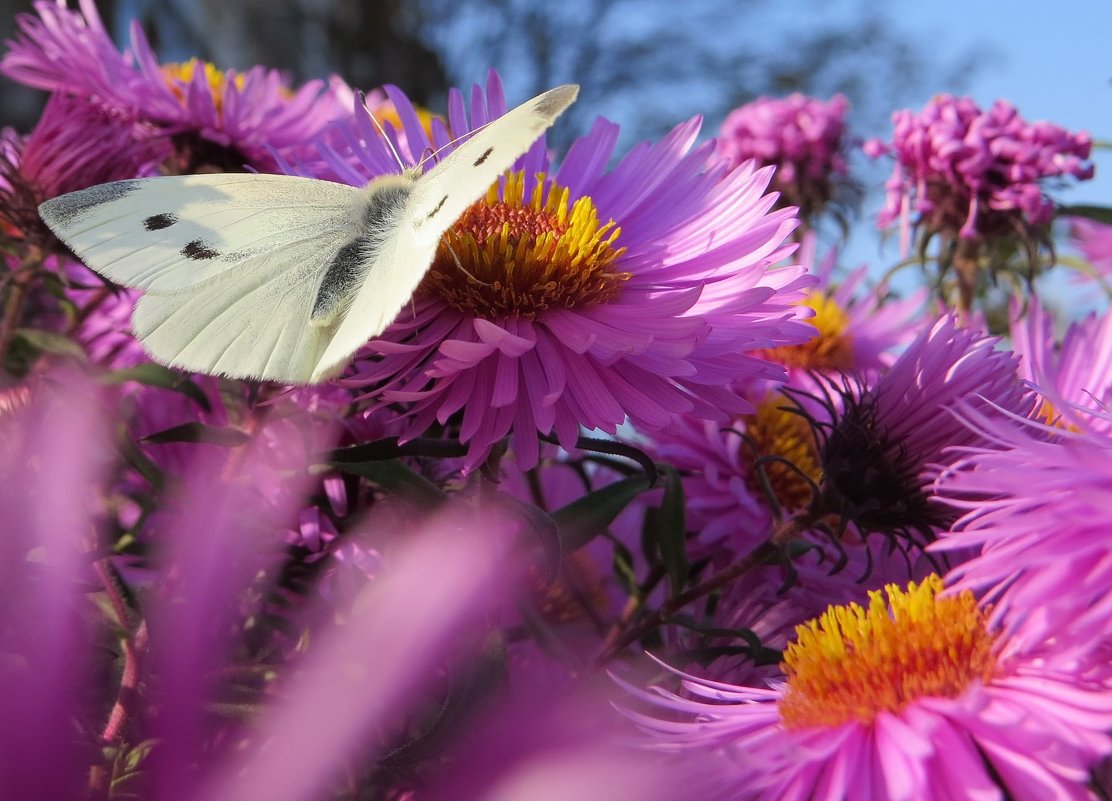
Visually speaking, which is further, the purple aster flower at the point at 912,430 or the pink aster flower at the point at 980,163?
the pink aster flower at the point at 980,163

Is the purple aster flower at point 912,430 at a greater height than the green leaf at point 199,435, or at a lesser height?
greater

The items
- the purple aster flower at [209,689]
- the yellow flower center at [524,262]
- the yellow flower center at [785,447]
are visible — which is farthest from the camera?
the yellow flower center at [785,447]

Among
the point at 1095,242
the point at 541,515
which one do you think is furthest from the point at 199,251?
the point at 1095,242

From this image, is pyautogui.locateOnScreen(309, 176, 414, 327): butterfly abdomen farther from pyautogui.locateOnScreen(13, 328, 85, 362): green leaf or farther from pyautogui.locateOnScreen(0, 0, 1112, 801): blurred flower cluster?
pyautogui.locateOnScreen(13, 328, 85, 362): green leaf

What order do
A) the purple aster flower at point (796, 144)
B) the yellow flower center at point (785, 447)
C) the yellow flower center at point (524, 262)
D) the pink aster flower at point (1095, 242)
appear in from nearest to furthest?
the yellow flower center at point (524, 262)
the yellow flower center at point (785, 447)
the purple aster flower at point (796, 144)
the pink aster flower at point (1095, 242)

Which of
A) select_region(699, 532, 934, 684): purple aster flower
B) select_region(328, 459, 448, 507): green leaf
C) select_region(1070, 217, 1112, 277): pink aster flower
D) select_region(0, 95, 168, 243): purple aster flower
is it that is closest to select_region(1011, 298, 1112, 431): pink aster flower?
select_region(699, 532, 934, 684): purple aster flower

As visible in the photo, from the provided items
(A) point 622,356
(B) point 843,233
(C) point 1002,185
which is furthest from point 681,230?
(B) point 843,233

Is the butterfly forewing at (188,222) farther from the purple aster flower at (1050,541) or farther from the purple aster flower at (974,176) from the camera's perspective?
the purple aster flower at (974,176)

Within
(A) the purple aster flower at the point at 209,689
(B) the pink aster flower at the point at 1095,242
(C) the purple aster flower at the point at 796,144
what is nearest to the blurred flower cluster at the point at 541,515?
(A) the purple aster flower at the point at 209,689
